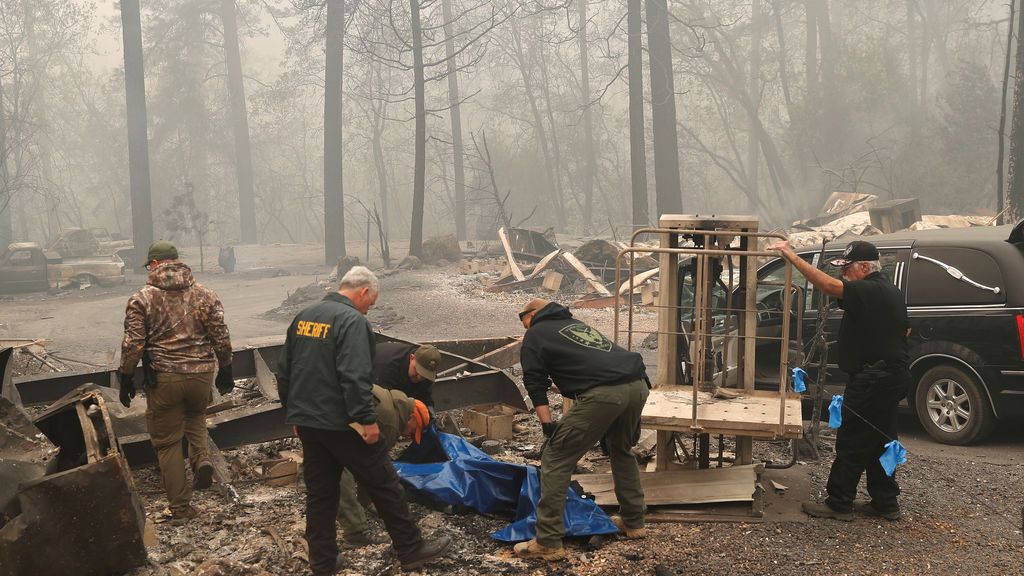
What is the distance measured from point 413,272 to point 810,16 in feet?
73.5

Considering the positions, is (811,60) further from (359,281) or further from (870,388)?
(359,281)

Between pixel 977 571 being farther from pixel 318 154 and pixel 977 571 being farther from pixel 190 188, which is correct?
pixel 318 154

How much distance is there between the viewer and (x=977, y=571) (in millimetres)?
5191

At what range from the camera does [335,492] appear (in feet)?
17.3

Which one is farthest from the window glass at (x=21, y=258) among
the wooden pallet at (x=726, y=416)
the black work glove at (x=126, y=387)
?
the wooden pallet at (x=726, y=416)

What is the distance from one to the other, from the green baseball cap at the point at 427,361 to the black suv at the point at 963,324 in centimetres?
314

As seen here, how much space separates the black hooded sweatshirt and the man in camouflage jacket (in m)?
2.46

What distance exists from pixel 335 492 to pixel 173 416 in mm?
1761

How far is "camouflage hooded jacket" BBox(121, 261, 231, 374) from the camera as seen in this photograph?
20.4ft

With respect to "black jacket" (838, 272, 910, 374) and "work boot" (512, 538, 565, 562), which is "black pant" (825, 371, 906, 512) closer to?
"black jacket" (838, 272, 910, 374)

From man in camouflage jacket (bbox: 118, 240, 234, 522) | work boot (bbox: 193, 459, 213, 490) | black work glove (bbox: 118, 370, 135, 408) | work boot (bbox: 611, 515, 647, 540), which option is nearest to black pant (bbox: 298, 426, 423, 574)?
work boot (bbox: 611, 515, 647, 540)

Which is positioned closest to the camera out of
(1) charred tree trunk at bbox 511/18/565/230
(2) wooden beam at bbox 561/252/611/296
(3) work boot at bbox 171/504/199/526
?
(3) work boot at bbox 171/504/199/526

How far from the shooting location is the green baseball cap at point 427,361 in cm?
602

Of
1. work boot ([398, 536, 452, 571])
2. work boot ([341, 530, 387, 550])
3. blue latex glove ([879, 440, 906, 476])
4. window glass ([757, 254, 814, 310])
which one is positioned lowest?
work boot ([341, 530, 387, 550])
